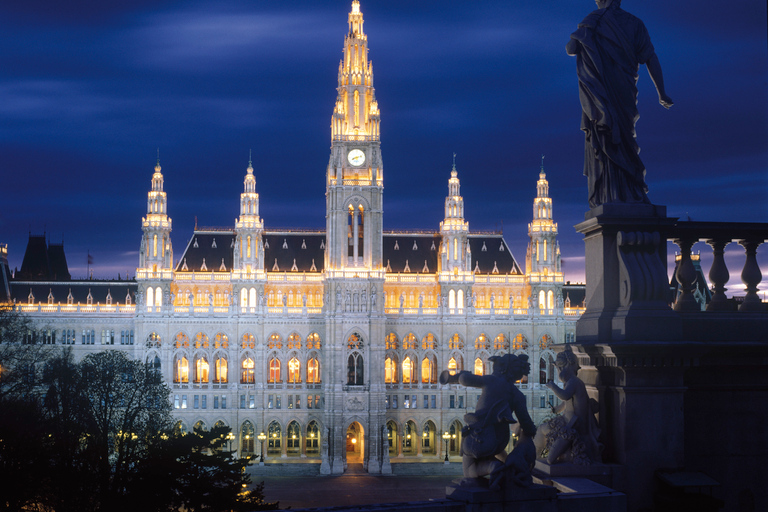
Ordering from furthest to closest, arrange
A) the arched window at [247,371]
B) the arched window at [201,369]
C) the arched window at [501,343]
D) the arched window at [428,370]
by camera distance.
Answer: the arched window at [501,343] < the arched window at [428,370] < the arched window at [247,371] < the arched window at [201,369]

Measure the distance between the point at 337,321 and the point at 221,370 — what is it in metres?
14.5

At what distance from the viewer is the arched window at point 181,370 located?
90.9 meters

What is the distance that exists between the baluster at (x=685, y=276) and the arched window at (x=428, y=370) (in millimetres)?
80964

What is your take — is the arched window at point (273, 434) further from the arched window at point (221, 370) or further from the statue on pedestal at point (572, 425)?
the statue on pedestal at point (572, 425)

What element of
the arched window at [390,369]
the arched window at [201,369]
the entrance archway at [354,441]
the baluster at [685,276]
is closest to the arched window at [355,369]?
the arched window at [390,369]

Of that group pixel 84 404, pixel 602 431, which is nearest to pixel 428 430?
pixel 84 404

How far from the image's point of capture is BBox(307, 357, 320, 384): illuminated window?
9169 centimetres

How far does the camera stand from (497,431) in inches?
448

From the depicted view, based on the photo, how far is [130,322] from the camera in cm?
9438

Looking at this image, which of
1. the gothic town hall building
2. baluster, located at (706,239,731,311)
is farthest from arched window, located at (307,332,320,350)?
baluster, located at (706,239,731,311)

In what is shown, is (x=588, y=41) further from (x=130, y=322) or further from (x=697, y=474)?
(x=130, y=322)

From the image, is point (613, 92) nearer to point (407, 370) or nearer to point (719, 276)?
point (719, 276)

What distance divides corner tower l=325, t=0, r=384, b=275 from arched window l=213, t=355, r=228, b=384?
15777 mm

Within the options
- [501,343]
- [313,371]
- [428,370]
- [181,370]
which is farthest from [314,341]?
[501,343]
